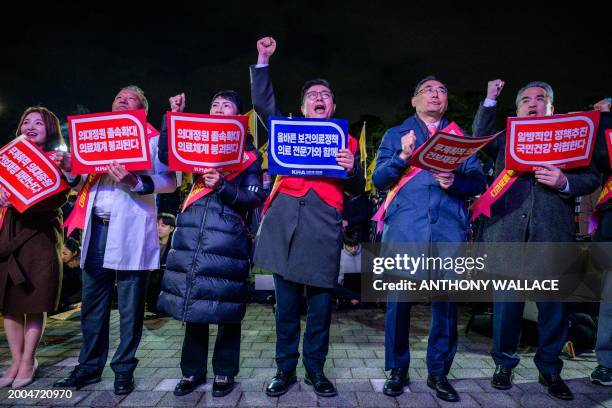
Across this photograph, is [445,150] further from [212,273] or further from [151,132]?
[151,132]

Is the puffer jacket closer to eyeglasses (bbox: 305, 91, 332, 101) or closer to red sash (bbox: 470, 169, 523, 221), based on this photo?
eyeglasses (bbox: 305, 91, 332, 101)

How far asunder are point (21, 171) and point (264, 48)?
2.35m

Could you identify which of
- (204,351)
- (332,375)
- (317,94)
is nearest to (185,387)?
(204,351)

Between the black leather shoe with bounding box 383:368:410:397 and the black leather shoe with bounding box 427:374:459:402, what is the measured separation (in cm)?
23

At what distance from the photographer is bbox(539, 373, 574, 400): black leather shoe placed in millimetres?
3182

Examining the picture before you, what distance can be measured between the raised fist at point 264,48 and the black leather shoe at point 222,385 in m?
2.78

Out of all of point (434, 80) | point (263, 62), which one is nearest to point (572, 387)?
point (434, 80)

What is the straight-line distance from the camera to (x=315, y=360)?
332 centimetres

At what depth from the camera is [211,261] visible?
3.19 metres

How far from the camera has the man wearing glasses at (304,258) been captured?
129 inches

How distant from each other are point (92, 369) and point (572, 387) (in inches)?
166

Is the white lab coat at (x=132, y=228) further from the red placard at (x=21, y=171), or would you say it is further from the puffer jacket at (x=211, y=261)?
the red placard at (x=21, y=171)

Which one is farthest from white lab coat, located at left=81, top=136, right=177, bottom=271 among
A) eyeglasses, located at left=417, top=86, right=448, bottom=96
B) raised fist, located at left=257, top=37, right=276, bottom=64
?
eyeglasses, located at left=417, top=86, right=448, bottom=96

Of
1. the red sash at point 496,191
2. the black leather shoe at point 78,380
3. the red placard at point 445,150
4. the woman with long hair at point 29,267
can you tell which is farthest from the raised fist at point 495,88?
the black leather shoe at point 78,380
